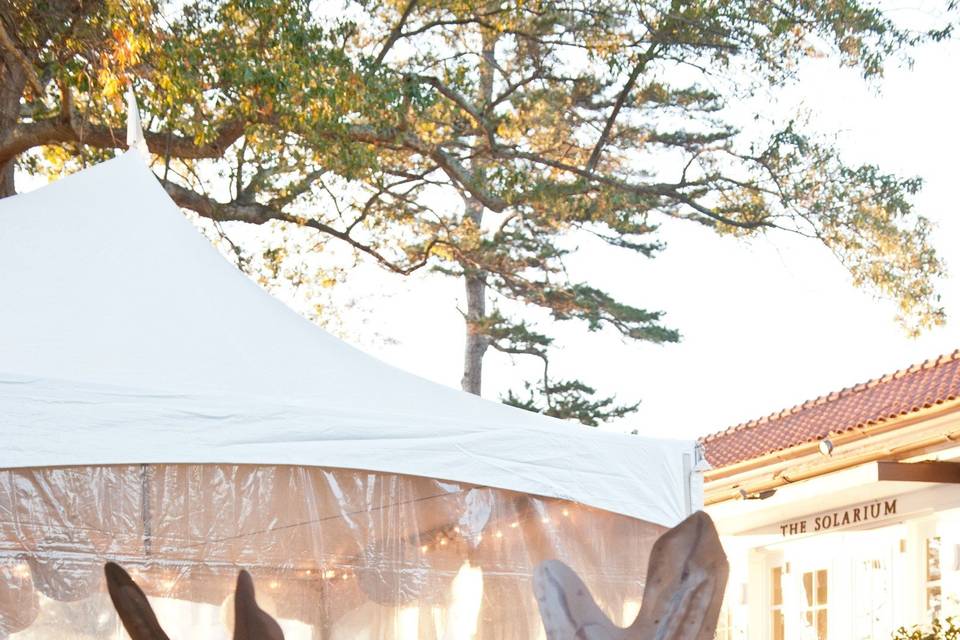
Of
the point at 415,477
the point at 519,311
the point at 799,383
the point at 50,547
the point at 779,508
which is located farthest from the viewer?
the point at 519,311

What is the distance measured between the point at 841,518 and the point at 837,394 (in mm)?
1093

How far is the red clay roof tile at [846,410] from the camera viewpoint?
8.16m

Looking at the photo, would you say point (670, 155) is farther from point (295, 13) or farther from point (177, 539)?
point (177, 539)

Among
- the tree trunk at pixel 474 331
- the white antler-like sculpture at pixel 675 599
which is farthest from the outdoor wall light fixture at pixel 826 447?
the white antler-like sculpture at pixel 675 599

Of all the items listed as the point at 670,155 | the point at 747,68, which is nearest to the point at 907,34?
the point at 747,68

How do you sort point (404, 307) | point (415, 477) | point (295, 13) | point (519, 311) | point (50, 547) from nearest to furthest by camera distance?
point (50, 547) < point (415, 477) < point (295, 13) < point (519, 311) < point (404, 307)

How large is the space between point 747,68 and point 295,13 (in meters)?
3.30

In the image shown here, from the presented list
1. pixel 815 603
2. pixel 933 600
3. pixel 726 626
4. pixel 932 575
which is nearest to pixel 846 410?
pixel 932 575

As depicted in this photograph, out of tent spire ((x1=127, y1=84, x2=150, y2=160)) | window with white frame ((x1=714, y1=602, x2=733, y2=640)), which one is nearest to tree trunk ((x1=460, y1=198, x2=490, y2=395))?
window with white frame ((x1=714, y1=602, x2=733, y2=640))

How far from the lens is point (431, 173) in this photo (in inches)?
429

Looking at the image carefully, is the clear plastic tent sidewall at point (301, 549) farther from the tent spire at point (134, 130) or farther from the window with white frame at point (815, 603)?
the window with white frame at point (815, 603)

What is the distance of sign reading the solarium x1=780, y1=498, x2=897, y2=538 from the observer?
29.5 feet

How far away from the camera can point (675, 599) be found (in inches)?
54.6

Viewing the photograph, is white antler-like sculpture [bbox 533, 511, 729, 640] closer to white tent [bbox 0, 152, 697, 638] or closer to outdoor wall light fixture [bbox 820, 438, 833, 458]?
white tent [bbox 0, 152, 697, 638]
